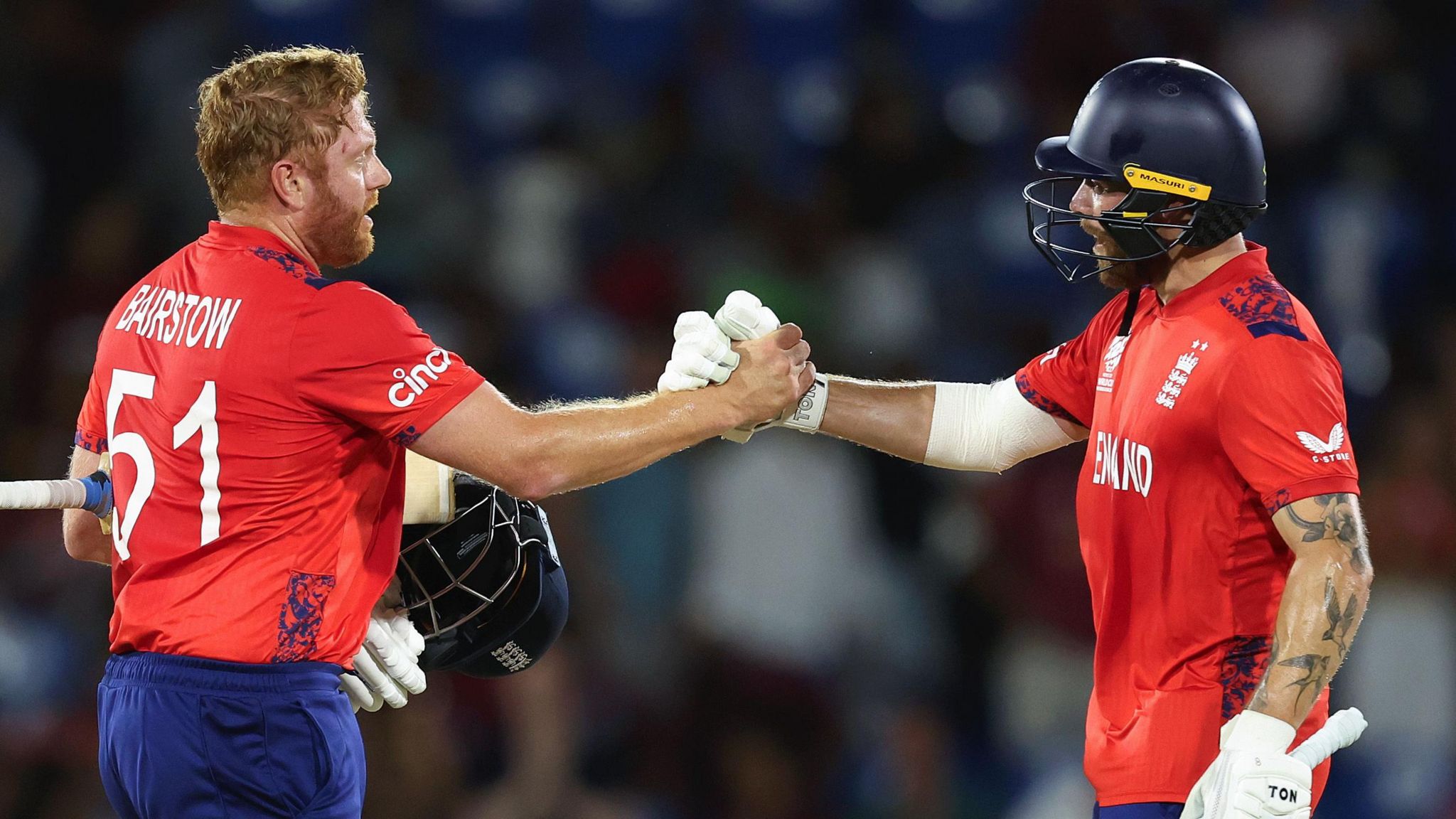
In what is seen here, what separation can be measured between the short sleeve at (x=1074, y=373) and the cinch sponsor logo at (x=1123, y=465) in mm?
320

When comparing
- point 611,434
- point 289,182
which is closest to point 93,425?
point 289,182

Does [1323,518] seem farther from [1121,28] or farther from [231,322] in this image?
[1121,28]

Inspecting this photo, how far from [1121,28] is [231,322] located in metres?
7.14

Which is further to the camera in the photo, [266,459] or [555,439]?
[555,439]

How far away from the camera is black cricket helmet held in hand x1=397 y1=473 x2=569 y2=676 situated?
14.2 feet

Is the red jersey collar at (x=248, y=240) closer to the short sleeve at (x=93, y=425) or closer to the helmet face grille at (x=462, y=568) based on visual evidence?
the short sleeve at (x=93, y=425)

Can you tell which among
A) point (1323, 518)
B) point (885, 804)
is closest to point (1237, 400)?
point (1323, 518)

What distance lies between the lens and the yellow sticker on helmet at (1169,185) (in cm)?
407

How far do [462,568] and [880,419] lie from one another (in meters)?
1.40

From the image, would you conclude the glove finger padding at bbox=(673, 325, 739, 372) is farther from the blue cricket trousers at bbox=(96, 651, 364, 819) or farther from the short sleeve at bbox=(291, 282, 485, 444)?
the blue cricket trousers at bbox=(96, 651, 364, 819)

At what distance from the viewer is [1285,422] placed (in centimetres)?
367

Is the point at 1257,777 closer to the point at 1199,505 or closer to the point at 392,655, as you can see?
the point at 1199,505

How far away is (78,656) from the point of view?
734 centimetres

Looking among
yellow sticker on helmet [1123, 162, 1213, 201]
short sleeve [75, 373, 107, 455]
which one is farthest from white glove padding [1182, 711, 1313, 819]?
short sleeve [75, 373, 107, 455]
